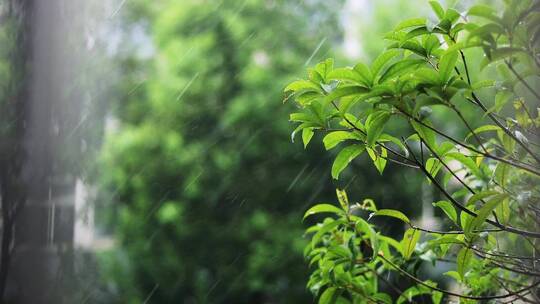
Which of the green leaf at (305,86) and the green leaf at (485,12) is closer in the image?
the green leaf at (485,12)

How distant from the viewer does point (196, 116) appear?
2584 millimetres

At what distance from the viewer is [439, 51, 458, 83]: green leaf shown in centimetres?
47

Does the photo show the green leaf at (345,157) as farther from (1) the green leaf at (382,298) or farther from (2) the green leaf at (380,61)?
(1) the green leaf at (382,298)

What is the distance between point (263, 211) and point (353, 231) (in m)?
1.74

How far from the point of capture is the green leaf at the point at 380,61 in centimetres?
49

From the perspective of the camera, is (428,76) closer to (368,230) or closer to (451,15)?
(451,15)

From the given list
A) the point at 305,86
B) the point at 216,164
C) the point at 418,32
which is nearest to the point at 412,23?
the point at 418,32

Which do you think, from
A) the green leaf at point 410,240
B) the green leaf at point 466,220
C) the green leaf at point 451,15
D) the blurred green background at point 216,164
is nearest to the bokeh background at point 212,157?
the blurred green background at point 216,164

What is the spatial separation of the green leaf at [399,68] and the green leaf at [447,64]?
0.11ft

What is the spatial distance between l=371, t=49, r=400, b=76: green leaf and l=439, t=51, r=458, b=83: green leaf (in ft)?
0.18

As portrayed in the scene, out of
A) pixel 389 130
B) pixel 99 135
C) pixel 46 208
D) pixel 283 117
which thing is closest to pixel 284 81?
pixel 283 117

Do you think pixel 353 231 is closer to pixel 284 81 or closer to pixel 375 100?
pixel 375 100

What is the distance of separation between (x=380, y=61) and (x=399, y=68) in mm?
20

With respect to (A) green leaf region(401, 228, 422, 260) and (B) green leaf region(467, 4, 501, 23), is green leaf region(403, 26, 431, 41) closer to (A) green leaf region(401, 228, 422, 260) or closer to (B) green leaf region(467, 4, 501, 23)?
(B) green leaf region(467, 4, 501, 23)
